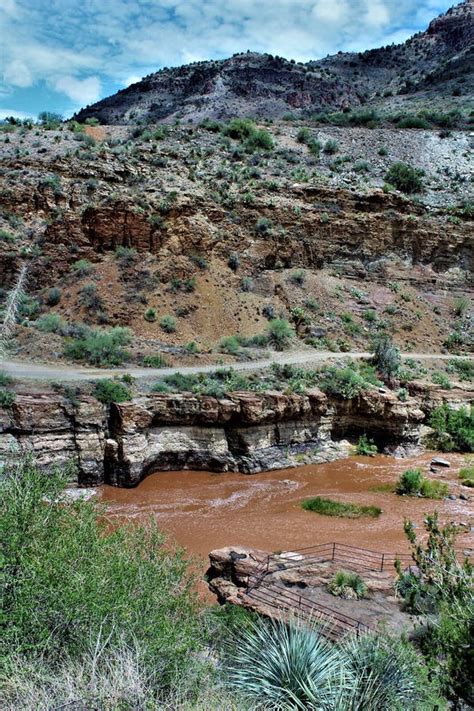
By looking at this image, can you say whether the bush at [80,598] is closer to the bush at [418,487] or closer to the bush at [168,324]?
the bush at [418,487]

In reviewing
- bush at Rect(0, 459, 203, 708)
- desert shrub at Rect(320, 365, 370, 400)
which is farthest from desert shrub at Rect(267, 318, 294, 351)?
bush at Rect(0, 459, 203, 708)

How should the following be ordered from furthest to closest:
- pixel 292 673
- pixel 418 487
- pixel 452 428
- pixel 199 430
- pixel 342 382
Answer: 1. pixel 452 428
2. pixel 342 382
3. pixel 199 430
4. pixel 418 487
5. pixel 292 673

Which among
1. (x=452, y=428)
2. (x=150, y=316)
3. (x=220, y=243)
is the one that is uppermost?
(x=220, y=243)

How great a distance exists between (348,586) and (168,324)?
18.6 meters

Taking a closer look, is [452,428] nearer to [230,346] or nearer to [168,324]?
[230,346]

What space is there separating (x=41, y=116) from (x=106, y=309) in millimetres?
29497

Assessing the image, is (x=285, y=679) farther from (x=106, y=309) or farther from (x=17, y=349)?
(x=106, y=309)

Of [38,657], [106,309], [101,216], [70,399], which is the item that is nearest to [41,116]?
[101,216]

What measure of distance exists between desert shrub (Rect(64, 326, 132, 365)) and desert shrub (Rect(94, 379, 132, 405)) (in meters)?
3.95

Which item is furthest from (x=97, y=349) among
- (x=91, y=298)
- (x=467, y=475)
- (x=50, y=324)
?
(x=467, y=475)

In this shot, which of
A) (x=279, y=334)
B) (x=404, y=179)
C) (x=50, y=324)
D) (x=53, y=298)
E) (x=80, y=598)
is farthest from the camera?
(x=404, y=179)

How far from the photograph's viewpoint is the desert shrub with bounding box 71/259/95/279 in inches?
1074

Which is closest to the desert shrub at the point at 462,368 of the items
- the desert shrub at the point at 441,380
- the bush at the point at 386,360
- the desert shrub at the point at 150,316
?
the desert shrub at the point at 441,380

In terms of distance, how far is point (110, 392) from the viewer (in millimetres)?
17016
